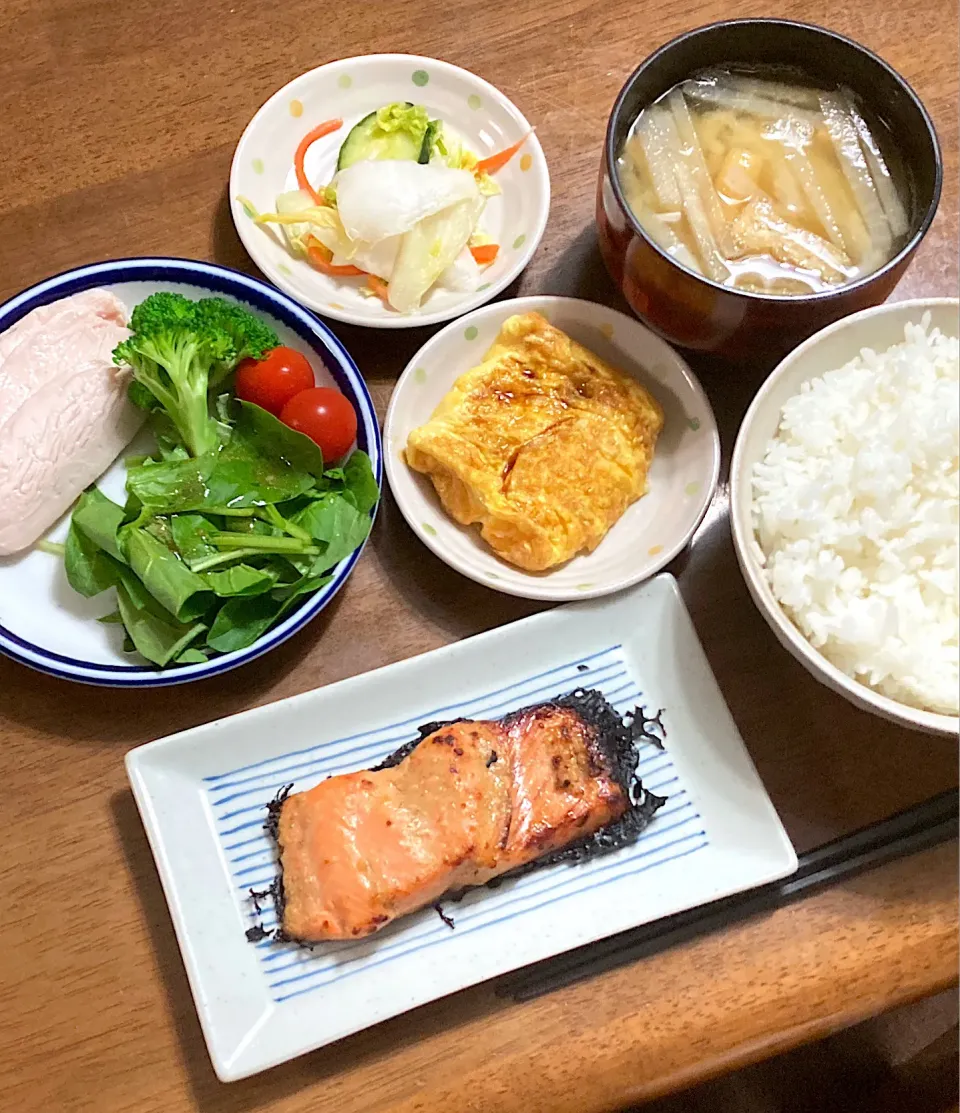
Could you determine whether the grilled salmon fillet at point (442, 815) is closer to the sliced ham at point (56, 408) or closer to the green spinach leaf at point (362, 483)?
the green spinach leaf at point (362, 483)

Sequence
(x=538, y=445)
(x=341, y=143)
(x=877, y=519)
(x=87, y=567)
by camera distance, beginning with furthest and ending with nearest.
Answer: (x=341, y=143) → (x=538, y=445) → (x=87, y=567) → (x=877, y=519)

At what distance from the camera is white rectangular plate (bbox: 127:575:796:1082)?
129 cm

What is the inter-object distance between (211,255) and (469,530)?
2.14ft

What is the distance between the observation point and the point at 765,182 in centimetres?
149

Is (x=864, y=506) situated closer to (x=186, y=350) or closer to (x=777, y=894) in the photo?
(x=777, y=894)

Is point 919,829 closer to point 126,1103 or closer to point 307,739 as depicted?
point 307,739

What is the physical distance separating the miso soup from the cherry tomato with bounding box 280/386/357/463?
0.52m

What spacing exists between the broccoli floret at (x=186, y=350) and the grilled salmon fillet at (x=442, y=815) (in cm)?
57

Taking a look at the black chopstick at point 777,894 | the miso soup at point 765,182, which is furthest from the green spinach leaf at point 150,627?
the miso soup at point 765,182

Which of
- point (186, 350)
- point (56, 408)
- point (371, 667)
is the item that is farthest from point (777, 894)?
point (56, 408)

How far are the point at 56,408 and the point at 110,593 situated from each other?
29 centimetres

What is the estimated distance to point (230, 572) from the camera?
1402 mm

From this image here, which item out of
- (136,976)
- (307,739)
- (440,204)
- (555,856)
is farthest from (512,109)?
(136,976)

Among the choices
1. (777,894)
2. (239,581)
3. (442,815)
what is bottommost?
(777,894)
